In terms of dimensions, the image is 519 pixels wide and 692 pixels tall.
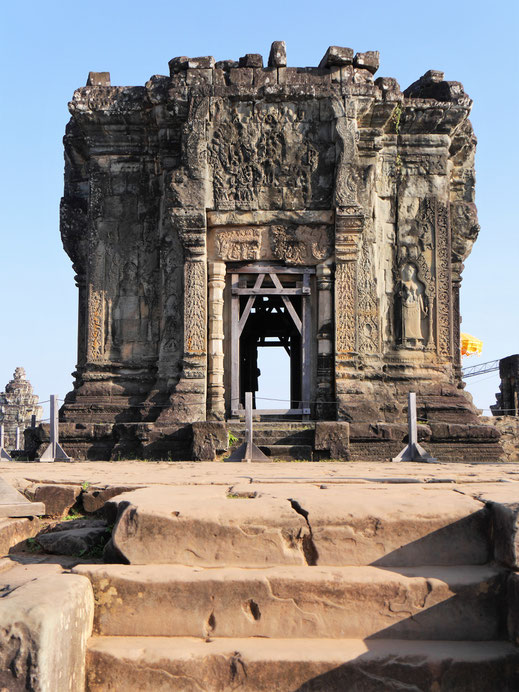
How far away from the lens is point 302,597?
3.21 meters

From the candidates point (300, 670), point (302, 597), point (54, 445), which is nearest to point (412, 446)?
point (54, 445)

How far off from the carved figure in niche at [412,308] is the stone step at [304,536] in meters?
8.47

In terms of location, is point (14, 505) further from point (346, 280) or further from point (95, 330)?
point (346, 280)

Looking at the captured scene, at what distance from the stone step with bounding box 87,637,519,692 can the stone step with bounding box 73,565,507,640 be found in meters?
0.17

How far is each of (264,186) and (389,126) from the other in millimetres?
2469

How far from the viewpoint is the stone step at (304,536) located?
348 centimetres

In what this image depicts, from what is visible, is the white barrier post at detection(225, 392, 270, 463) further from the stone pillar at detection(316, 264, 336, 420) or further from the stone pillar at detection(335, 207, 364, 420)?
the stone pillar at detection(335, 207, 364, 420)

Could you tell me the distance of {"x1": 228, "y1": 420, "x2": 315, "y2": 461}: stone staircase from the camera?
10195 millimetres

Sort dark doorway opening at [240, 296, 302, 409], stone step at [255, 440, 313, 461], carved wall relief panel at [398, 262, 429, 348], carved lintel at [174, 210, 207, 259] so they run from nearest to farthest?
1. stone step at [255, 440, 313, 461]
2. carved lintel at [174, 210, 207, 259]
3. carved wall relief panel at [398, 262, 429, 348]
4. dark doorway opening at [240, 296, 302, 409]

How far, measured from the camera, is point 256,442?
1040 centimetres

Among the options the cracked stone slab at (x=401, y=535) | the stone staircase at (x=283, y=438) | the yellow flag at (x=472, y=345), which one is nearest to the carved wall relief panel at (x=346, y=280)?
the stone staircase at (x=283, y=438)

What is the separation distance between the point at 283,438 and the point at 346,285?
2708 mm

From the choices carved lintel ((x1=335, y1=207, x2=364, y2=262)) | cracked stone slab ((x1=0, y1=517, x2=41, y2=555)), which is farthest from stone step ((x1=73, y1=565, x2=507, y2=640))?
carved lintel ((x1=335, y1=207, x2=364, y2=262))

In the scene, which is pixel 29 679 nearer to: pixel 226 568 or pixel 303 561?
pixel 226 568
